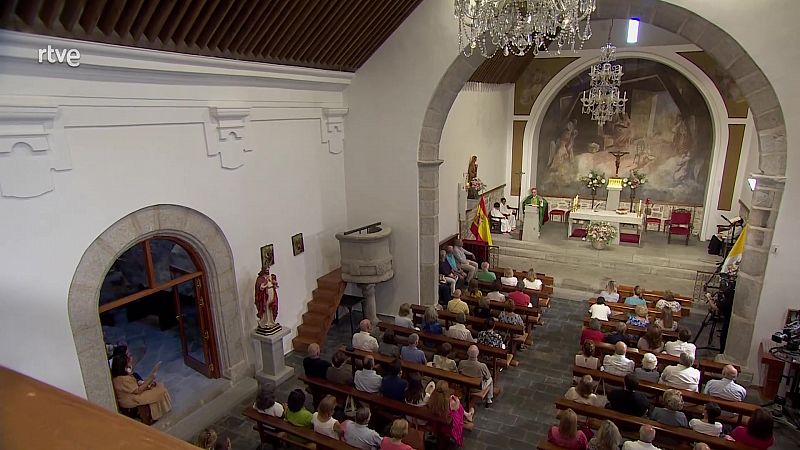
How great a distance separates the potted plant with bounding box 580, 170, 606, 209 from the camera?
15664mm

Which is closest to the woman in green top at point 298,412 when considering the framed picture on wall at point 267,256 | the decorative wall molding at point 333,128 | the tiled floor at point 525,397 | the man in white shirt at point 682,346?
the tiled floor at point 525,397

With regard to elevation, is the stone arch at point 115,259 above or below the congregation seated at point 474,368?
above

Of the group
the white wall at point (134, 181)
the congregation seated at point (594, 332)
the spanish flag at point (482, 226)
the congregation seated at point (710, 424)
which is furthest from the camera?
the spanish flag at point (482, 226)

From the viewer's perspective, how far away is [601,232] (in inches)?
519

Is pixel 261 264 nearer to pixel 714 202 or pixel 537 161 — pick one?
pixel 537 161

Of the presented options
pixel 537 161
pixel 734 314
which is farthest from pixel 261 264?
pixel 537 161

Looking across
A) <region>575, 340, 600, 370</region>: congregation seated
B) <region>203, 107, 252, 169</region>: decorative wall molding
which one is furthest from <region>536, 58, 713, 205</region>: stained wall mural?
<region>203, 107, 252, 169</region>: decorative wall molding

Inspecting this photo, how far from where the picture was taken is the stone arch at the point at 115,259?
5293mm

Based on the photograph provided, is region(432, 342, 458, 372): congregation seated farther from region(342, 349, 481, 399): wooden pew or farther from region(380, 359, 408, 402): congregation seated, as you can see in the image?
region(380, 359, 408, 402): congregation seated

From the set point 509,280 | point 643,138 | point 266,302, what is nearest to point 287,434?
point 266,302

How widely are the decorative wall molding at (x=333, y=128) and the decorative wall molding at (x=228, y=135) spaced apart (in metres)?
1.89

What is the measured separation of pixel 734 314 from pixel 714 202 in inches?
312

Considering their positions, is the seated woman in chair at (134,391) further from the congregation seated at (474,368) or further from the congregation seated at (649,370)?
the congregation seated at (649,370)

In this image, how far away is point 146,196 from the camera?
584 centimetres
